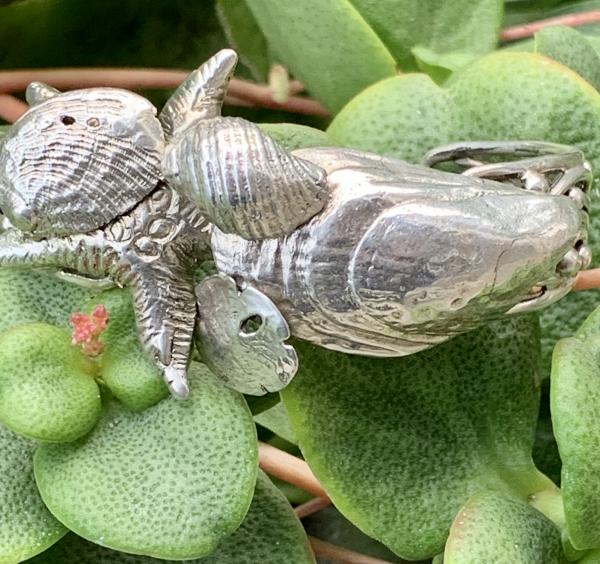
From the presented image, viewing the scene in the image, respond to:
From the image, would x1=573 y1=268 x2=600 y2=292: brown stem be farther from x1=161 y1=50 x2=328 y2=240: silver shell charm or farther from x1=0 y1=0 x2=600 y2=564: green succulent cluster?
x1=161 y1=50 x2=328 y2=240: silver shell charm

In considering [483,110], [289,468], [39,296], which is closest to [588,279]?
[483,110]

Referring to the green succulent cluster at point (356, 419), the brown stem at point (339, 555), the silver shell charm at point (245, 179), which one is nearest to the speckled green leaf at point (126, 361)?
the green succulent cluster at point (356, 419)

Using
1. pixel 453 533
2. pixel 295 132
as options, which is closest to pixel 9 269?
pixel 295 132

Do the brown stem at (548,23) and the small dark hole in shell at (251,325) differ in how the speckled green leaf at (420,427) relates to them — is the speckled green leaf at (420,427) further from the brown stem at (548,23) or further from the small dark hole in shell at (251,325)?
the brown stem at (548,23)

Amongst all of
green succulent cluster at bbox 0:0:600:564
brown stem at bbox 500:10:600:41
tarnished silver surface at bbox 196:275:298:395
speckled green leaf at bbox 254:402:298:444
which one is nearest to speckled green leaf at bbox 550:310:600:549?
green succulent cluster at bbox 0:0:600:564

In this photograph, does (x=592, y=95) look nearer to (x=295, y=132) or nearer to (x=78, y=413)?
(x=295, y=132)
